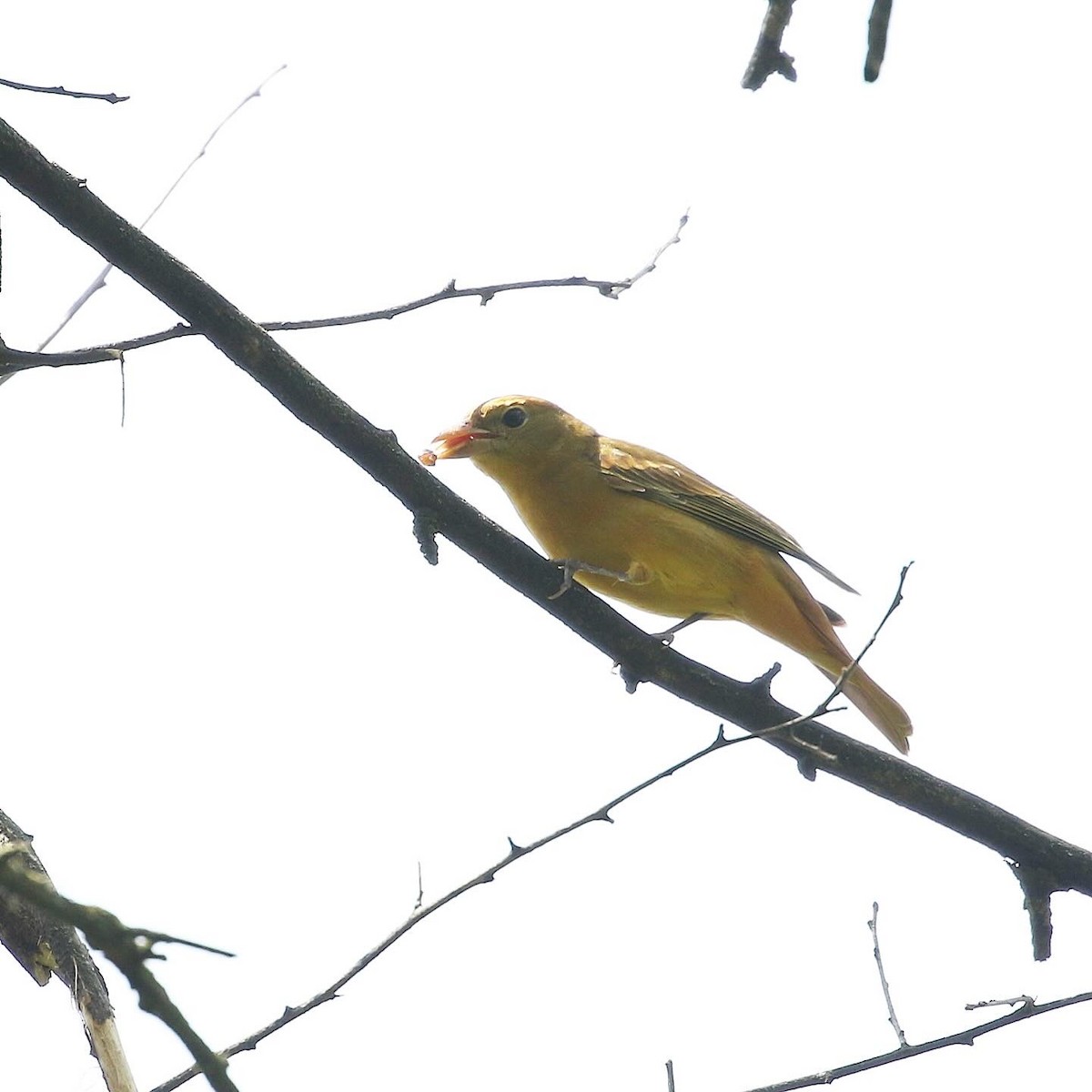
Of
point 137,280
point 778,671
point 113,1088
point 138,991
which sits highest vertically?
point 137,280

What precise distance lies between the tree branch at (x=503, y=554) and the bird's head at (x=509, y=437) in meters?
1.38

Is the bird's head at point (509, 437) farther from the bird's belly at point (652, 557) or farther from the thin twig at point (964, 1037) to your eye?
the thin twig at point (964, 1037)

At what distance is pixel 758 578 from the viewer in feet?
18.0

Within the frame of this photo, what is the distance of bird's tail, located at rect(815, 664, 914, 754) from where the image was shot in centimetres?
561

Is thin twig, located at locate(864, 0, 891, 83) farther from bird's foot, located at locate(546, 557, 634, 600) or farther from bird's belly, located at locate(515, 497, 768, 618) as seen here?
bird's belly, located at locate(515, 497, 768, 618)

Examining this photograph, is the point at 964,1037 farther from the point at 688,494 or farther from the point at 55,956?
the point at 688,494

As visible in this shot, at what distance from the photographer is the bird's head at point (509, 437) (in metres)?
5.53

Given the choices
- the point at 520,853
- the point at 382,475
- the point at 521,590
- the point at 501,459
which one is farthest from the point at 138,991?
the point at 501,459

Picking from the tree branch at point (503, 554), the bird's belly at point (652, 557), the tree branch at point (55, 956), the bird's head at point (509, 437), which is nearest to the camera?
the tree branch at point (55, 956)

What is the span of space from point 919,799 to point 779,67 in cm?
261

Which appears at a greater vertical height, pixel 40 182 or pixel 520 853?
pixel 40 182

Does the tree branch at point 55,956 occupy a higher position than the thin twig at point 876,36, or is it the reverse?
the thin twig at point 876,36

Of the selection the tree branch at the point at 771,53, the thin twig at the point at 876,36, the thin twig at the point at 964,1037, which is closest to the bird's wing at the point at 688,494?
the thin twig at the point at 964,1037

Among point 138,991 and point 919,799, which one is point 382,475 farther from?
point 138,991
